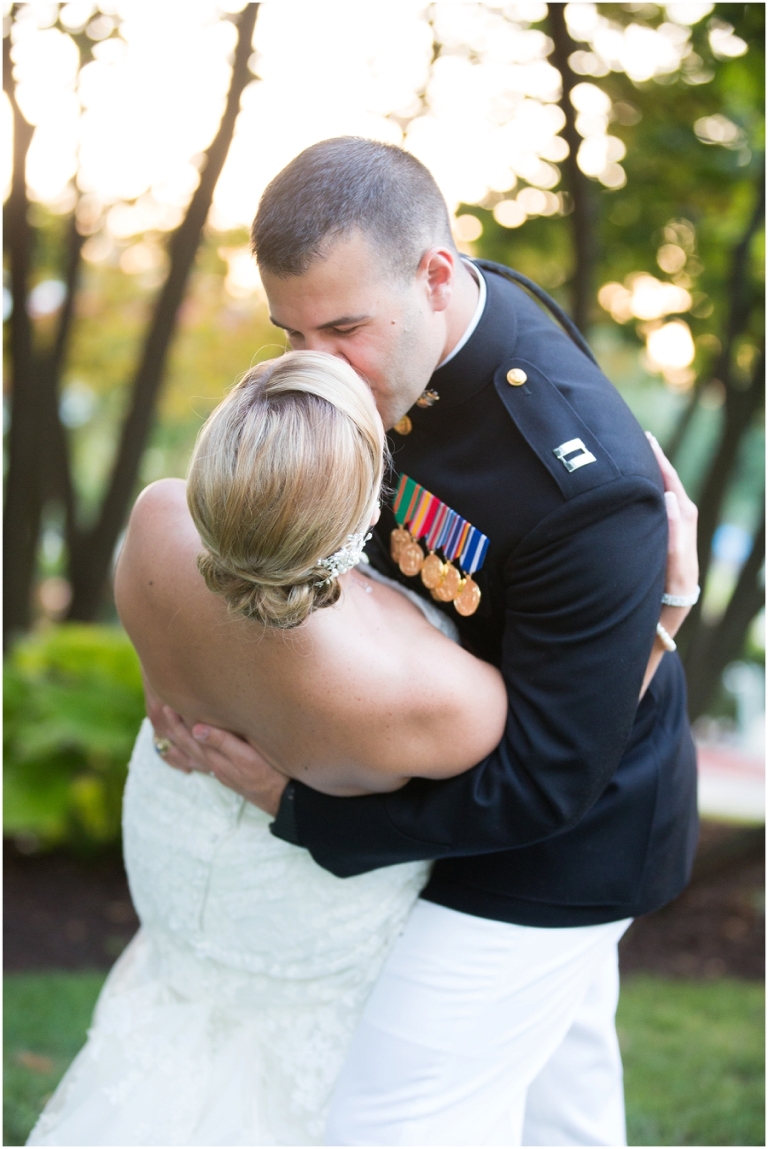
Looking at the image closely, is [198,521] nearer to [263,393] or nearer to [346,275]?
[263,393]

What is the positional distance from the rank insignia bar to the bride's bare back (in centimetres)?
19

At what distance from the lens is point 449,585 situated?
8.15 feet

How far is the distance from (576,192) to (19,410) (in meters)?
4.16

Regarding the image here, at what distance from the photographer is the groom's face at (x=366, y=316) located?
85.0 inches

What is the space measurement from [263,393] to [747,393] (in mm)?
4908

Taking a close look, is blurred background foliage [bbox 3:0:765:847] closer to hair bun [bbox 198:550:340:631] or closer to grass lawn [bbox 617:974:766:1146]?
grass lawn [bbox 617:974:766:1146]

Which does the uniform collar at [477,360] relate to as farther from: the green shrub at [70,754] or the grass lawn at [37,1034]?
the green shrub at [70,754]

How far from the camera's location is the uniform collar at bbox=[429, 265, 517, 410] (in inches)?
95.3

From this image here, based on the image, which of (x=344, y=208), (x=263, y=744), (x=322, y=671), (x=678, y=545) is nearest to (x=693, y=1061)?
(x=678, y=545)

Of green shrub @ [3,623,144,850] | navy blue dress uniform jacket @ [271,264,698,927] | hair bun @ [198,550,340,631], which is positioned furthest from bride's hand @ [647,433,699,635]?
green shrub @ [3,623,144,850]

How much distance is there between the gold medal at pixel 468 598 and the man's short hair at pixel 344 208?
0.73 m

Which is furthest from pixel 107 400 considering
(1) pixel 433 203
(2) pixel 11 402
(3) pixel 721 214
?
(1) pixel 433 203

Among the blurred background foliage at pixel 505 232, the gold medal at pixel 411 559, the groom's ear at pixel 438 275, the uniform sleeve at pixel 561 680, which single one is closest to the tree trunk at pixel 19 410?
the blurred background foliage at pixel 505 232

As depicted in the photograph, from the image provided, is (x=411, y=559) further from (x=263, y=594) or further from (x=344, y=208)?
(x=344, y=208)
